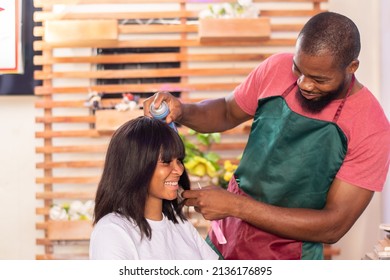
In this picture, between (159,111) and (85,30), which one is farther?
(85,30)

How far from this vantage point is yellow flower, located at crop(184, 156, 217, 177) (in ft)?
12.4

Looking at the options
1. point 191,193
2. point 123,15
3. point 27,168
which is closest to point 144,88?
point 123,15

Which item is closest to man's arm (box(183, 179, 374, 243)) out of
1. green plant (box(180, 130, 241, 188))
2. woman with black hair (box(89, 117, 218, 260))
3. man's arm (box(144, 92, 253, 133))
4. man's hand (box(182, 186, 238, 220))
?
man's hand (box(182, 186, 238, 220))

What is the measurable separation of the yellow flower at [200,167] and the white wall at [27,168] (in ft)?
2.95

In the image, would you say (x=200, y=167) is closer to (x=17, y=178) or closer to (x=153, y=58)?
(x=153, y=58)

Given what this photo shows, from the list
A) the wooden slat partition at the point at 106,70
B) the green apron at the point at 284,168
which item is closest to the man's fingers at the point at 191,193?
the green apron at the point at 284,168

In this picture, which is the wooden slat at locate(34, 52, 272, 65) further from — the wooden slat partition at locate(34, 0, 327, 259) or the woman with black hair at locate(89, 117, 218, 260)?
the woman with black hair at locate(89, 117, 218, 260)

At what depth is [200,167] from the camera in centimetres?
378

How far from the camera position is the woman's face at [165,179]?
6.44 ft

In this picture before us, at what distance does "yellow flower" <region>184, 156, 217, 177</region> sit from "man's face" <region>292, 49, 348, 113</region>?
1857mm

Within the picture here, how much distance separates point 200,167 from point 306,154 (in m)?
1.83

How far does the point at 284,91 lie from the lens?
2.04m

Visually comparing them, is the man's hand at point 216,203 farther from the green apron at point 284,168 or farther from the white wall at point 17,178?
the white wall at point 17,178

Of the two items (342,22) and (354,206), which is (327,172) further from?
(342,22)
